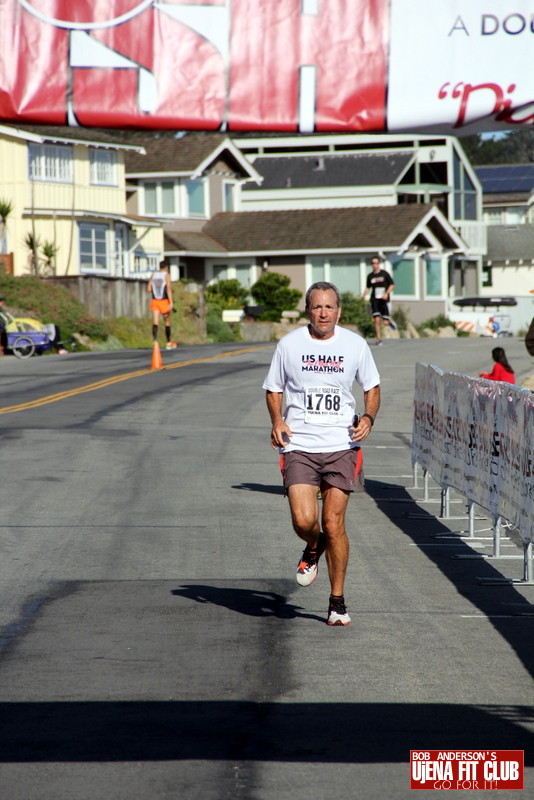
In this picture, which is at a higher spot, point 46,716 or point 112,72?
point 112,72

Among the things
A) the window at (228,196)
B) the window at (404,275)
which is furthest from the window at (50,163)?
the window at (404,275)

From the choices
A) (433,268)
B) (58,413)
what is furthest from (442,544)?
(433,268)

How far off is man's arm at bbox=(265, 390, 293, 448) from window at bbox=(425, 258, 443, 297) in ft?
202

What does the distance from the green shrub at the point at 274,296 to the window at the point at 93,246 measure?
8507 millimetres

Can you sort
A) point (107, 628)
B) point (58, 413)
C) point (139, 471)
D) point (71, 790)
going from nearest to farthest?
point (71, 790) < point (107, 628) < point (139, 471) < point (58, 413)

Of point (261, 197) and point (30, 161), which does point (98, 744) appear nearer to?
point (30, 161)

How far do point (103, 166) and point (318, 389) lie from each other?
154 ft

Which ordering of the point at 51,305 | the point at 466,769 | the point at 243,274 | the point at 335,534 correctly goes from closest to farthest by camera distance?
the point at 466,769 < the point at 335,534 < the point at 51,305 < the point at 243,274

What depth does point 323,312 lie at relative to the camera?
803 centimetres

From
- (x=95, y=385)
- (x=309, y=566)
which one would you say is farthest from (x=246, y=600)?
(x=95, y=385)

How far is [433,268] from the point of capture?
69562mm

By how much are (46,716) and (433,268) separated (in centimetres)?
6477

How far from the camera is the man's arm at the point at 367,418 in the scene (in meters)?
7.97

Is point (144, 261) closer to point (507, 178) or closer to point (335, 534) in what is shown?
point (507, 178)
